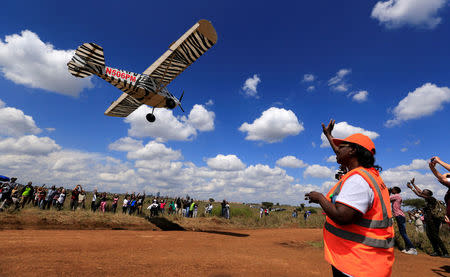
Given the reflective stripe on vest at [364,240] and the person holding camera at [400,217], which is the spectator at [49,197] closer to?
the reflective stripe on vest at [364,240]

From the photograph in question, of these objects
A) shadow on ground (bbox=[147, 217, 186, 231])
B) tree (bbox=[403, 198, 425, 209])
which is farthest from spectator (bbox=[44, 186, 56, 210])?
tree (bbox=[403, 198, 425, 209])

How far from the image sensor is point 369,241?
179cm

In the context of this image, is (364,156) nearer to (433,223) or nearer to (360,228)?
(360,228)

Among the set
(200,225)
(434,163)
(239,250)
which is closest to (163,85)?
(200,225)

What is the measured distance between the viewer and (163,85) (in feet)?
48.5

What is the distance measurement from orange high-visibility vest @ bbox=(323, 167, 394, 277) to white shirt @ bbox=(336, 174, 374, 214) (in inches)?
2.4

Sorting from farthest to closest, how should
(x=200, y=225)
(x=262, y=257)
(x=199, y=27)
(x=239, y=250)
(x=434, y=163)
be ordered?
1. (x=200, y=225)
2. (x=199, y=27)
3. (x=239, y=250)
4. (x=262, y=257)
5. (x=434, y=163)

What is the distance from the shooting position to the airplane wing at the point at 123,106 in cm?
1658

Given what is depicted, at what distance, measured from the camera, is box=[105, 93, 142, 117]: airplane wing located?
16.6m

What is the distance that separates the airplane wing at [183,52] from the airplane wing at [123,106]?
334cm

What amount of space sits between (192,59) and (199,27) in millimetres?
2189

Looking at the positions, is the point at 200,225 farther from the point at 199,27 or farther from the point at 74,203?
the point at 199,27

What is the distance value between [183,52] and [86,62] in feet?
18.5

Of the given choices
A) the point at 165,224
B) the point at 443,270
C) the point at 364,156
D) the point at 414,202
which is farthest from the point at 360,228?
the point at 414,202
